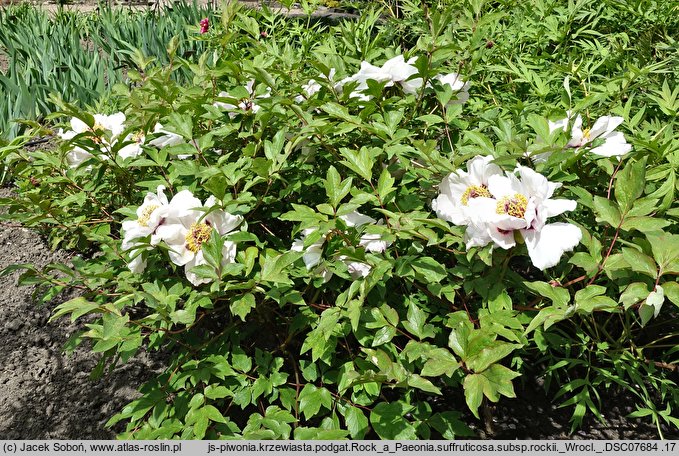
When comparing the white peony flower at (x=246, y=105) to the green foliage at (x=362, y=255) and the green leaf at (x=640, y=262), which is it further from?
the green leaf at (x=640, y=262)

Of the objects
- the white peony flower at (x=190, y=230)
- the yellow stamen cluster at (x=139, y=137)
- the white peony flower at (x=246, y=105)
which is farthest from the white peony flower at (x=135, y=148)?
the white peony flower at (x=190, y=230)

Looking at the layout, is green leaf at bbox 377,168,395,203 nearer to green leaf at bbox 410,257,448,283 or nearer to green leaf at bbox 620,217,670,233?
green leaf at bbox 410,257,448,283

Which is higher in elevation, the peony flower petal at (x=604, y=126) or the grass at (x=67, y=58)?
the peony flower petal at (x=604, y=126)

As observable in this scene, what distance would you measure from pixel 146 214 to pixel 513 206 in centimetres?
86

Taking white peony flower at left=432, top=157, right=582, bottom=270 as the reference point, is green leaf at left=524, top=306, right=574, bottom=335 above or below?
below

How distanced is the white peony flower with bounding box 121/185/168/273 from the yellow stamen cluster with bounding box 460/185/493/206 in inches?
27.0

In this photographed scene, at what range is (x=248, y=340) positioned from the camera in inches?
74.6

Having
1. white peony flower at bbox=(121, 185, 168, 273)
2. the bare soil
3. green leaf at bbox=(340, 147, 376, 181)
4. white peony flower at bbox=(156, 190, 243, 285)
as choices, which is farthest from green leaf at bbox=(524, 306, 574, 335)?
the bare soil

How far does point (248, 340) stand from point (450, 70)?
42.8 inches

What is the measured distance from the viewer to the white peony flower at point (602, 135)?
58.2 inches

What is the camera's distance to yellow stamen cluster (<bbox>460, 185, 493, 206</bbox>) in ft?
4.49

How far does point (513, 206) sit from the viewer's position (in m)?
1.28

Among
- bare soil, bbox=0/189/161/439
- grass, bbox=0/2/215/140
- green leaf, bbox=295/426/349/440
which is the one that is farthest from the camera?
grass, bbox=0/2/215/140

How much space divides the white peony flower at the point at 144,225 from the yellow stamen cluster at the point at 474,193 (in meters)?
0.69
